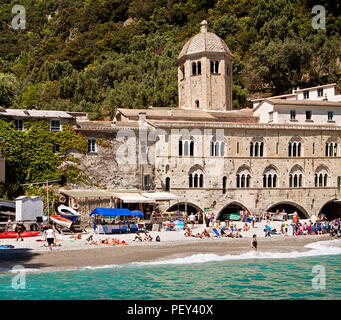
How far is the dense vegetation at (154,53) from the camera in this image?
197 ft

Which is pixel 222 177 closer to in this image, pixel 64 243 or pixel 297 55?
pixel 64 243

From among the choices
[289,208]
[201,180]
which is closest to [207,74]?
[201,180]

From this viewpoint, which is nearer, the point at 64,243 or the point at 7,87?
the point at 64,243

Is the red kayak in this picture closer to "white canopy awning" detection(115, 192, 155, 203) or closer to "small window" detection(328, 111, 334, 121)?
"white canopy awning" detection(115, 192, 155, 203)

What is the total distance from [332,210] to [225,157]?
12.3 m

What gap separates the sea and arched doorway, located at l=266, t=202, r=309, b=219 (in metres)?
13.6

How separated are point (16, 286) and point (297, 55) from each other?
51.6m

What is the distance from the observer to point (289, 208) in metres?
40.3

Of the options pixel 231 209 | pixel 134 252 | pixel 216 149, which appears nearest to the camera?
pixel 134 252

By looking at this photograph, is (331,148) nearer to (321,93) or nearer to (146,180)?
(321,93)

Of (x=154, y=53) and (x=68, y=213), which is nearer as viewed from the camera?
(x=68, y=213)

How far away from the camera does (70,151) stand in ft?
112
